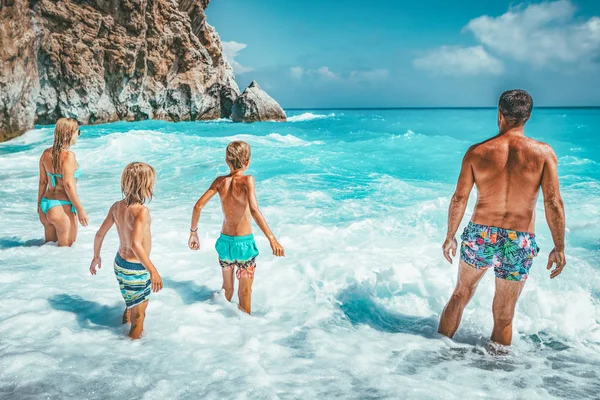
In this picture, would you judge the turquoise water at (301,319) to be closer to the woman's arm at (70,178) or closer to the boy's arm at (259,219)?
the woman's arm at (70,178)

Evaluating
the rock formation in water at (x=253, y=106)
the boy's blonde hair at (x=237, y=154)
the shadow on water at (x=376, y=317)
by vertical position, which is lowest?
the shadow on water at (x=376, y=317)

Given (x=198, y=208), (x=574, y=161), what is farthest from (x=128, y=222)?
(x=574, y=161)

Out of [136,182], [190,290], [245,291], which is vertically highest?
[136,182]

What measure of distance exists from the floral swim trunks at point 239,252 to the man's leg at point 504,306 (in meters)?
1.90

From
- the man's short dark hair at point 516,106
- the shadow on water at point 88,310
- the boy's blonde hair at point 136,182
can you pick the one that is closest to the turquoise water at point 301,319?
the shadow on water at point 88,310

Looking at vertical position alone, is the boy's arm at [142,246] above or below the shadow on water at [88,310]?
above

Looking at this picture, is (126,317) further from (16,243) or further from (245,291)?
(16,243)

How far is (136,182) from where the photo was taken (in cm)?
282

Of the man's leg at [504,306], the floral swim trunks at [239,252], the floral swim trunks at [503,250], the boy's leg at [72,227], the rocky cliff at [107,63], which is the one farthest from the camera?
the rocky cliff at [107,63]

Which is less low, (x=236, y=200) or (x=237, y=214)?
(x=236, y=200)

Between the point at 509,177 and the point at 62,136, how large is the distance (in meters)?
4.29

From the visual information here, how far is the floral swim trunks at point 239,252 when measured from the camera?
345 cm

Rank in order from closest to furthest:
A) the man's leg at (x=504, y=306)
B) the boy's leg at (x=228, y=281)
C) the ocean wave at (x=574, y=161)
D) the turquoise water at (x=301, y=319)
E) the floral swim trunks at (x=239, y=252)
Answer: the turquoise water at (x=301, y=319), the man's leg at (x=504, y=306), the floral swim trunks at (x=239, y=252), the boy's leg at (x=228, y=281), the ocean wave at (x=574, y=161)

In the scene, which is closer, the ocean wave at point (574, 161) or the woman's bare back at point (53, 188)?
the woman's bare back at point (53, 188)
